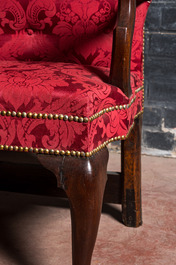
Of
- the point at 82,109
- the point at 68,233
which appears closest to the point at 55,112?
the point at 82,109

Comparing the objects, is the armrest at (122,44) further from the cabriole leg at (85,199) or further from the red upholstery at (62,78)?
the cabriole leg at (85,199)

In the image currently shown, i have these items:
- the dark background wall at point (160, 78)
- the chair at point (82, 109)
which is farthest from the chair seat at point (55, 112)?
the dark background wall at point (160, 78)

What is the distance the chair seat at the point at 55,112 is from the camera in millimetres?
1084

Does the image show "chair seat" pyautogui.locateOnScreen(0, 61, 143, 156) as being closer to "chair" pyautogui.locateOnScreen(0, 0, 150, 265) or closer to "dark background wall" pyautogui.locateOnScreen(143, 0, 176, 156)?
"chair" pyautogui.locateOnScreen(0, 0, 150, 265)

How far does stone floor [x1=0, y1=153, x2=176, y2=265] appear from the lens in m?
1.48

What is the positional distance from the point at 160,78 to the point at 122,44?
4.53 feet

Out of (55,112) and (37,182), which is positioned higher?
(55,112)

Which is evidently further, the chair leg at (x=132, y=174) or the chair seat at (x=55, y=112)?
the chair leg at (x=132, y=174)

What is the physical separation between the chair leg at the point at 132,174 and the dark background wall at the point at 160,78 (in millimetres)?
952

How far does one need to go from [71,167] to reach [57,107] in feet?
0.50

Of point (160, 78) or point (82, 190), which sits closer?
point (82, 190)

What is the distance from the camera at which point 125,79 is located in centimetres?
126

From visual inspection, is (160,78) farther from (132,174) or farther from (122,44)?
(122,44)

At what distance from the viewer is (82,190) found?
1106mm
